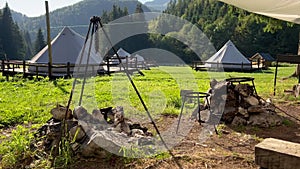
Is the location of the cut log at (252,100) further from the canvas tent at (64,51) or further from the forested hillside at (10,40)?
the forested hillside at (10,40)

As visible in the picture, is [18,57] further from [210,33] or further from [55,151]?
[55,151]

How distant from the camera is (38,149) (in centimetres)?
316

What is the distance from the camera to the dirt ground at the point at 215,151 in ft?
9.43

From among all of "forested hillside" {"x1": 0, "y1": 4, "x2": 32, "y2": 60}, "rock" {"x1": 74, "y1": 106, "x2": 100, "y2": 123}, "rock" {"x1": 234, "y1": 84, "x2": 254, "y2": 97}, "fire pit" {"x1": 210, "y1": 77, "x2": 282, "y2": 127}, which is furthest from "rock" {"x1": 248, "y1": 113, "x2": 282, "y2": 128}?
"forested hillside" {"x1": 0, "y1": 4, "x2": 32, "y2": 60}

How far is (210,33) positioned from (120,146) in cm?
4351

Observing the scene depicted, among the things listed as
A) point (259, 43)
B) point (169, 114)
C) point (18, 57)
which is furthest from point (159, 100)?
point (18, 57)

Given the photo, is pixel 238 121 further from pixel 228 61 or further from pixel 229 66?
pixel 228 61

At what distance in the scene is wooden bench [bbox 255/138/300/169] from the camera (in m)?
1.38

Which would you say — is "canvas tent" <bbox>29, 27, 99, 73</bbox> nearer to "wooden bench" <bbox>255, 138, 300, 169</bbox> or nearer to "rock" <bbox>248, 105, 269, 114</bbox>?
"rock" <bbox>248, 105, 269, 114</bbox>

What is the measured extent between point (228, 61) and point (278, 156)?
2061 centimetres

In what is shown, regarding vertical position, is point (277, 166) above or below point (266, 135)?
above

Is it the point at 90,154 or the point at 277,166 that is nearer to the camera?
the point at 277,166

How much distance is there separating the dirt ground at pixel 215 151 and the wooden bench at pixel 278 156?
4.63 feet

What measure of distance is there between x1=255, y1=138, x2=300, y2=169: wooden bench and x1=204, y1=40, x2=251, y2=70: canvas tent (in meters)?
19.1
